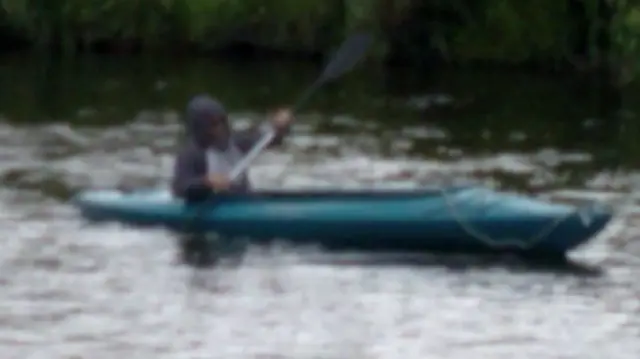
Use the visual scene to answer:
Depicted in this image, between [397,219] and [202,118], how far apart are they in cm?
182

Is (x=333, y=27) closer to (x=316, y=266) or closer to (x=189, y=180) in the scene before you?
(x=189, y=180)

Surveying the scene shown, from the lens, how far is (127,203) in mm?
15758

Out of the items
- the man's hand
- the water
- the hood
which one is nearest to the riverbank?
the water

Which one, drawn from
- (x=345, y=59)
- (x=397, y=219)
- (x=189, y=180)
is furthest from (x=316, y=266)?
(x=345, y=59)

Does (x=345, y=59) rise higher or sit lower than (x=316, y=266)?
higher

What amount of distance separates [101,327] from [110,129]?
10.9 meters

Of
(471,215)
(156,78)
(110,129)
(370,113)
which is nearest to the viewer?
(471,215)

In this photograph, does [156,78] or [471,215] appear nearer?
[471,215]

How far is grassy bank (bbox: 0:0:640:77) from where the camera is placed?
3095 centimetres

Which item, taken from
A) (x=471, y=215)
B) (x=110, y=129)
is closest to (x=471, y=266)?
(x=471, y=215)

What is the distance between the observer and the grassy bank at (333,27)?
31.0 meters

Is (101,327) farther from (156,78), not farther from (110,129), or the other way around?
(156,78)

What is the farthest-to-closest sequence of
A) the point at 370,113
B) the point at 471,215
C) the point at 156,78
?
the point at 156,78
the point at 370,113
the point at 471,215

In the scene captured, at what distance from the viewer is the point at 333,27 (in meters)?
31.9
